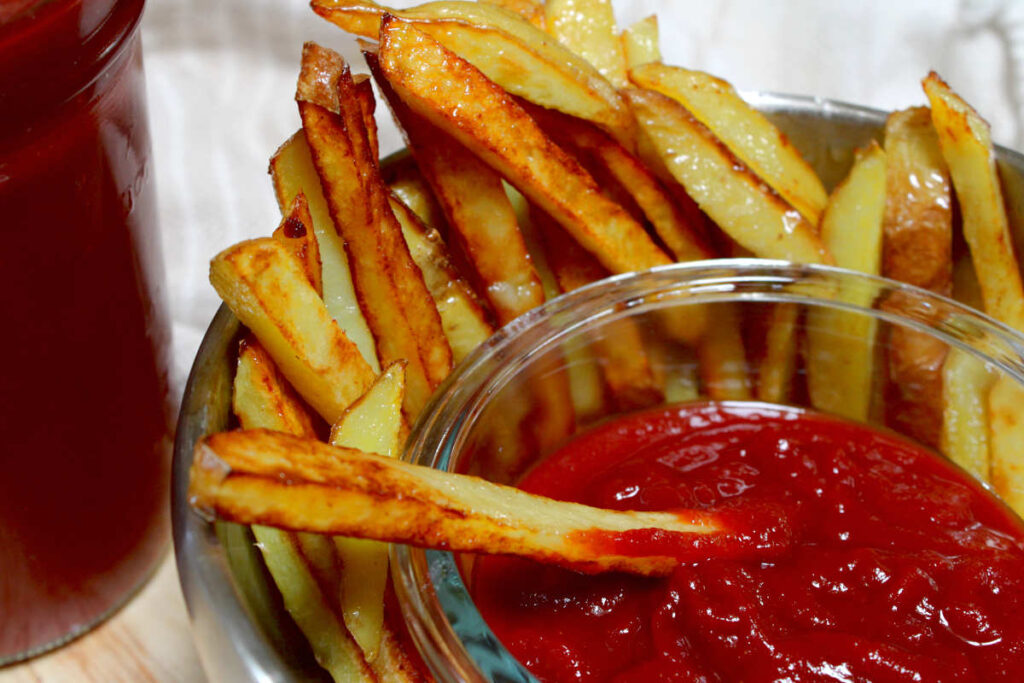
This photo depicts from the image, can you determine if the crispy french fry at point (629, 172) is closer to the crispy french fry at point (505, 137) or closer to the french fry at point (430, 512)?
the crispy french fry at point (505, 137)

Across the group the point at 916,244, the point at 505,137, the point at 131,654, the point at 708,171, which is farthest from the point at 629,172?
the point at 131,654

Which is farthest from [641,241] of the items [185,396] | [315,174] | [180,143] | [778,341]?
[180,143]

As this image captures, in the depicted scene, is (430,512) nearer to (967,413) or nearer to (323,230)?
(323,230)

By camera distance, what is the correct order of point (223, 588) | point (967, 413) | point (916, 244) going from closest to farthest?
point (223, 588) < point (967, 413) < point (916, 244)

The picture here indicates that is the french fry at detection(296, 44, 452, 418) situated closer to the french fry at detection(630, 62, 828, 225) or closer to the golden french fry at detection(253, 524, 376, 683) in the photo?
the golden french fry at detection(253, 524, 376, 683)

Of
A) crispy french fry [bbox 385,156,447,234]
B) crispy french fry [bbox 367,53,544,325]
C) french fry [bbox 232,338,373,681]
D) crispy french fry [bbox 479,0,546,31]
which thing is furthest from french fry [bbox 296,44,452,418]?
crispy french fry [bbox 479,0,546,31]

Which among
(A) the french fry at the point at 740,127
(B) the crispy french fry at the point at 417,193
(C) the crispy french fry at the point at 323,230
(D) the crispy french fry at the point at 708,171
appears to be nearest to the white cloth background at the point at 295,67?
(B) the crispy french fry at the point at 417,193

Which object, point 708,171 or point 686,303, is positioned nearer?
point 708,171
